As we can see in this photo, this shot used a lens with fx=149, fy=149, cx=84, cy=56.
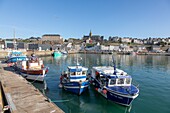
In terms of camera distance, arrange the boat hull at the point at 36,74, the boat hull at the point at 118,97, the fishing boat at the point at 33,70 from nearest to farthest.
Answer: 1. the boat hull at the point at 118,97
2. the boat hull at the point at 36,74
3. the fishing boat at the point at 33,70

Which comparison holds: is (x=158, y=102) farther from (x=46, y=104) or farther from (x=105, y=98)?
(x=46, y=104)

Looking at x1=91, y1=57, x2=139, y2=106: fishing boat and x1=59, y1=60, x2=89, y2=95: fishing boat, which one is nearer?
x1=91, y1=57, x2=139, y2=106: fishing boat

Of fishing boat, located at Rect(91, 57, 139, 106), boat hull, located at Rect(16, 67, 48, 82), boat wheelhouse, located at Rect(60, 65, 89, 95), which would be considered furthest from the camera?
boat hull, located at Rect(16, 67, 48, 82)

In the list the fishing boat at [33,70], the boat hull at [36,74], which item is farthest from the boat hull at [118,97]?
the fishing boat at [33,70]

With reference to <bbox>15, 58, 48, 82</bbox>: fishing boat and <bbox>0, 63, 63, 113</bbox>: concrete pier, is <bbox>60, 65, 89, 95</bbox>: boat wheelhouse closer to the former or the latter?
<bbox>0, 63, 63, 113</bbox>: concrete pier

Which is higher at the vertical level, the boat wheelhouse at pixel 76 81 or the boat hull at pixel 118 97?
the boat wheelhouse at pixel 76 81

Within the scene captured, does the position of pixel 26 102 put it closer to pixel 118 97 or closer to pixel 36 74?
pixel 118 97

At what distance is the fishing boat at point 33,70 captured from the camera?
25514 millimetres

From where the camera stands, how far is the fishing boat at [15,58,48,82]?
2551 cm

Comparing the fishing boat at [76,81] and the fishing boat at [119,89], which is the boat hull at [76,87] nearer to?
the fishing boat at [76,81]

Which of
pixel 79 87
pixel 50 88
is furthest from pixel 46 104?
pixel 50 88

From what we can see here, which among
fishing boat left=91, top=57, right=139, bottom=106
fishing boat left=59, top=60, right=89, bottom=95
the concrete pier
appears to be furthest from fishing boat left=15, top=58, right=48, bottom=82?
fishing boat left=91, top=57, right=139, bottom=106

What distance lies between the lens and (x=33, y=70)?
25844mm

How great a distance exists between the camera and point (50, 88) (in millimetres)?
23500
